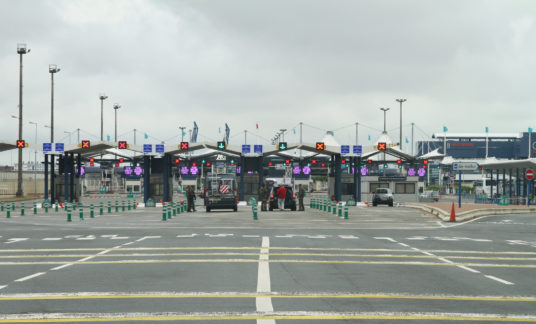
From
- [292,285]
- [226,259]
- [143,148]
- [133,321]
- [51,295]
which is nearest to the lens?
[133,321]

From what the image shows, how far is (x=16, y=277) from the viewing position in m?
12.6

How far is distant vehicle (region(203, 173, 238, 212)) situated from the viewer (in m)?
44.9

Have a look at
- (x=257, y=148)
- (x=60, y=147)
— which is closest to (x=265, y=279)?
(x=60, y=147)

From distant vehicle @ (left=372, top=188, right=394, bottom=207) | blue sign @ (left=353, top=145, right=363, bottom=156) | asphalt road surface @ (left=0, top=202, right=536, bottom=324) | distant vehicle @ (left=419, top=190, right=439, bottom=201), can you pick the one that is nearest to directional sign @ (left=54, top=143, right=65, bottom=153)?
blue sign @ (left=353, top=145, right=363, bottom=156)

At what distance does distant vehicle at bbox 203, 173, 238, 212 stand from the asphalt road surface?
21863 mm

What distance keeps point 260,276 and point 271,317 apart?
162 inches

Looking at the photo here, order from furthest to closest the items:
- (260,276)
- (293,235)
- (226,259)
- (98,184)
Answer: (98,184)
(293,235)
(226,259)
(260,276)

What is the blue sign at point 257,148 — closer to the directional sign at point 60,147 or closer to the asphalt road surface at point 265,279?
the directional sign at point 60,147

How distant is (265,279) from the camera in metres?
12.0

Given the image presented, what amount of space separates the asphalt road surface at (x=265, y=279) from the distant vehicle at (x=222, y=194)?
21.9m

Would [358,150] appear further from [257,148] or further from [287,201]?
[287,201]

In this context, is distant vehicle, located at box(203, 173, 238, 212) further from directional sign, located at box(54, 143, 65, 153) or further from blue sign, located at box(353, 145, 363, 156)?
blue sign, located at box(353, 145, 363, 156)

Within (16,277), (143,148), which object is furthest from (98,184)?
(16,277)

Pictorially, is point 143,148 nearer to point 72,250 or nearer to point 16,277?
point 72,250
